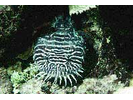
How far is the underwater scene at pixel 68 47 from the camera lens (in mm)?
5328

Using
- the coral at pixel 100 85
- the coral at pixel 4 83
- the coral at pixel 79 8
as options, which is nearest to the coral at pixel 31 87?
the coral at pixel 4 83

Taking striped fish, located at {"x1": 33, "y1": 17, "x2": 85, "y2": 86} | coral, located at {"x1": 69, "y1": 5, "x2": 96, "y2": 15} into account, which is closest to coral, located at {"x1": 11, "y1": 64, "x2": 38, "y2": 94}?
striped fish, located at {"x1": 33, "y1": 17, "x2": 85, "y2": 86}

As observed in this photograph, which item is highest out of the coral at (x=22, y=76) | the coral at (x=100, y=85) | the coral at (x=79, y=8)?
the coral at (x=79, y=8)

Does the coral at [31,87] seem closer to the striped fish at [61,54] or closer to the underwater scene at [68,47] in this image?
the underwater scene at [68,47]

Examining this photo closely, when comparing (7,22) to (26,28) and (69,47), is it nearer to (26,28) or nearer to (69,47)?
(26,28)

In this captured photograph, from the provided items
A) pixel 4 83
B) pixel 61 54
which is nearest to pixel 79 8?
pixel 61 54

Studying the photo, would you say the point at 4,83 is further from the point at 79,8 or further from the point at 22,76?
the point at 79,8

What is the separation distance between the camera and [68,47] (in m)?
5.33

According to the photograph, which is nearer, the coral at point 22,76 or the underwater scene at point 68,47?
the underwater scene at point 68,47

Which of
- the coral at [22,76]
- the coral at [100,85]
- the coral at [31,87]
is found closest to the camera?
the coral at [100,85]

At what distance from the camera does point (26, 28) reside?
19.8ft

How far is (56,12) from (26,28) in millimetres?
695

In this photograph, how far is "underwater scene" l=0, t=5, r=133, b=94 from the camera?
5328 mm

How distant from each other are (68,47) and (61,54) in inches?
7.2
